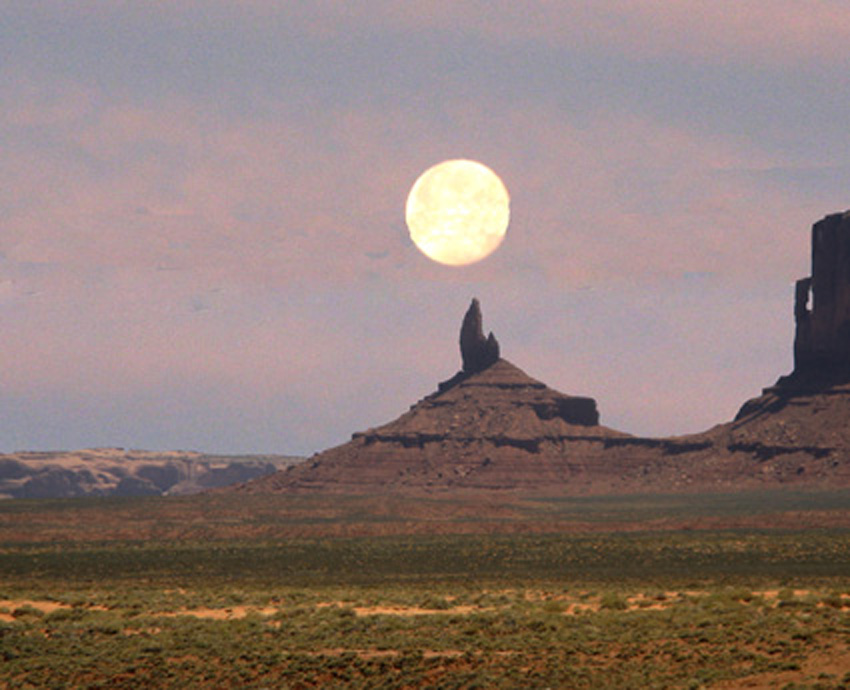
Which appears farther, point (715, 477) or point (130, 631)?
point (715, 477)

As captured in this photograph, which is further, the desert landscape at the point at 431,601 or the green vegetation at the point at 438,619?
the desert landscape at the point at 431,601

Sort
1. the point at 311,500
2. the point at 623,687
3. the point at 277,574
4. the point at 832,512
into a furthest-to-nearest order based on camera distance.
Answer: the point at 311,500, the point at 832,512, the point at 277,574, the point at 623,687

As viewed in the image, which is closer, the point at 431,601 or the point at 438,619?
the point at 438,619

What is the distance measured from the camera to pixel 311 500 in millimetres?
177125

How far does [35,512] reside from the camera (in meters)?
151

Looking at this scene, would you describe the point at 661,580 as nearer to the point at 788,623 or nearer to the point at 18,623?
the point at 788,623

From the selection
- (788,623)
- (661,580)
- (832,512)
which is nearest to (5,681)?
(788,623)

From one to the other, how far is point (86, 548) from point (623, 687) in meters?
83.6

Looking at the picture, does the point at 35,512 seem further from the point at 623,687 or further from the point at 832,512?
the point at 623,687

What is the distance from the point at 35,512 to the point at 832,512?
92.6m

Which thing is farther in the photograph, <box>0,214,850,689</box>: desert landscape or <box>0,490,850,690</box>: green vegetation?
<box>0,214,850,689</box>: desert landscape

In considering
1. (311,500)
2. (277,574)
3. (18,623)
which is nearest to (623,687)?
(18,623)

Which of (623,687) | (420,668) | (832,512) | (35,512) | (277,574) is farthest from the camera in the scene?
(35,512)

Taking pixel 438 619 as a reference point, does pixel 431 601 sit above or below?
above
